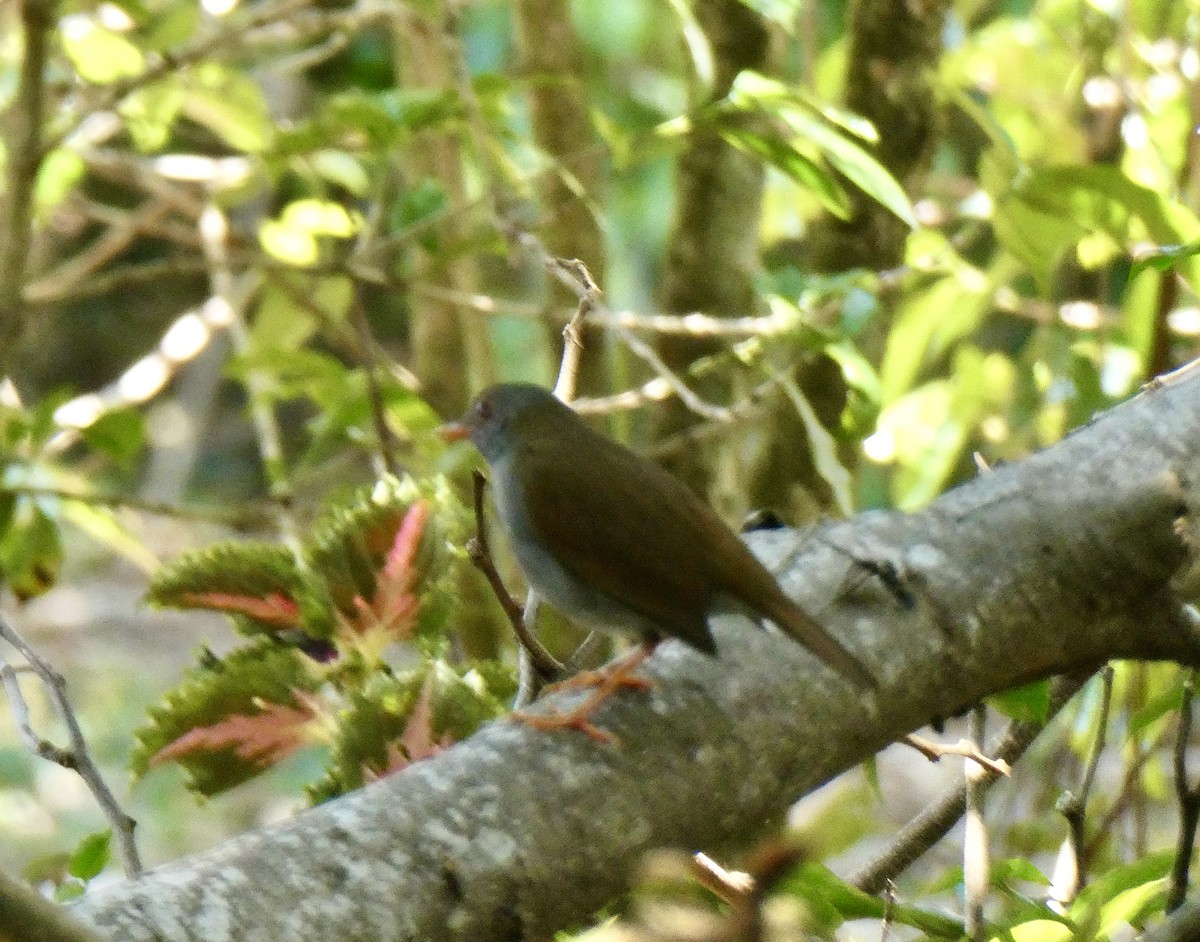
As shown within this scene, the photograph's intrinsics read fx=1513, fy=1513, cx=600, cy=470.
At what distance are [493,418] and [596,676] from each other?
109 cm

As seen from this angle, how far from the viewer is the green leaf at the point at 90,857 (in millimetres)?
1635

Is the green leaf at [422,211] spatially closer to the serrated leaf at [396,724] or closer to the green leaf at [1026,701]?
the serrated leaf at [396,724]

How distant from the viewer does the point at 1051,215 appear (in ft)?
8.00

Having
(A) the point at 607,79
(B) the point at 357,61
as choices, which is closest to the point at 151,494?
(B) the point at 357,61

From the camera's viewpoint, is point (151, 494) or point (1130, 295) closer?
point (1130, 295)

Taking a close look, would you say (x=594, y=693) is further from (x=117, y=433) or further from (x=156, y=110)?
(x=156, y=110)

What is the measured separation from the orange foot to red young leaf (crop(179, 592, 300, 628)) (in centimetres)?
35

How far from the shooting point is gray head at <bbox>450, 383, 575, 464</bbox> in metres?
2.45

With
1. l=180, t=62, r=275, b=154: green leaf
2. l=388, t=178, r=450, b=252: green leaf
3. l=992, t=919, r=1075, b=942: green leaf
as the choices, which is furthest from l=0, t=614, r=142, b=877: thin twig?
l=180, t=62, r=275, b=154: green leaf

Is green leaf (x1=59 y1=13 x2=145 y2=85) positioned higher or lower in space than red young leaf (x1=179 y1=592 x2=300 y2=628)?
higher

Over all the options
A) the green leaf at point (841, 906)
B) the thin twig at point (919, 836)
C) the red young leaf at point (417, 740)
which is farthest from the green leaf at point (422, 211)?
the green leaf at point (841, 906)

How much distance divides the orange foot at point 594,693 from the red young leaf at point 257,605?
0.35 metres

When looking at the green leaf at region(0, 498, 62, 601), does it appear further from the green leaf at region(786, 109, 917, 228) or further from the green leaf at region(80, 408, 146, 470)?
the green leaf at region(786, 109, 917, 228)

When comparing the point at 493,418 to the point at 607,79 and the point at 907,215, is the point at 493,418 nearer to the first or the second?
the point at 907,215
